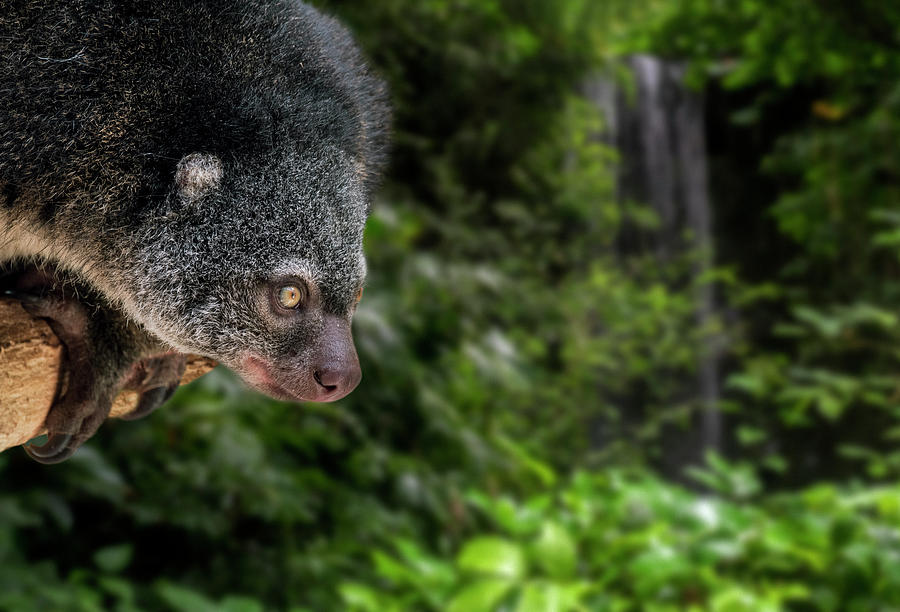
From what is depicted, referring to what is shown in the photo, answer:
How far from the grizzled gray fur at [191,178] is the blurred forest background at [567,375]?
3.88ft

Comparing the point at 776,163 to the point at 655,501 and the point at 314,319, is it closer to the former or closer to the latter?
the point at 655,501

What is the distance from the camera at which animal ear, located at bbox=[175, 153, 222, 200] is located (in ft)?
3.75

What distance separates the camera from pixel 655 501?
3.90 m

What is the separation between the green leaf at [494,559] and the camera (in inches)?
114

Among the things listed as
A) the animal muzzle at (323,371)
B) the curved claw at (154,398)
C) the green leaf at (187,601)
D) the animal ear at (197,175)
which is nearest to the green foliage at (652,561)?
the green leaf at (187,601)

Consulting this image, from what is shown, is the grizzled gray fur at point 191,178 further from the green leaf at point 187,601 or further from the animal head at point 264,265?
the green leaf at point 187,601

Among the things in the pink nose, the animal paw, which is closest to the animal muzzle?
the pink nose

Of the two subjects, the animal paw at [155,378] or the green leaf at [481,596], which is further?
the green leaf at [481,596]

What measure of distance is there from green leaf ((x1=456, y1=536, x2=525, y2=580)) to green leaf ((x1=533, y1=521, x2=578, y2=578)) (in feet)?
0.39

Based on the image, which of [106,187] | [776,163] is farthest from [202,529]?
[776,163]

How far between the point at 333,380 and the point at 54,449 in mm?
484

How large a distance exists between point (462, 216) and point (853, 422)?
13.1 ft

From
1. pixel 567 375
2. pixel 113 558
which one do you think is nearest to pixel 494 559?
pixel 113 558

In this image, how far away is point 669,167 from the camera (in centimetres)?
741
